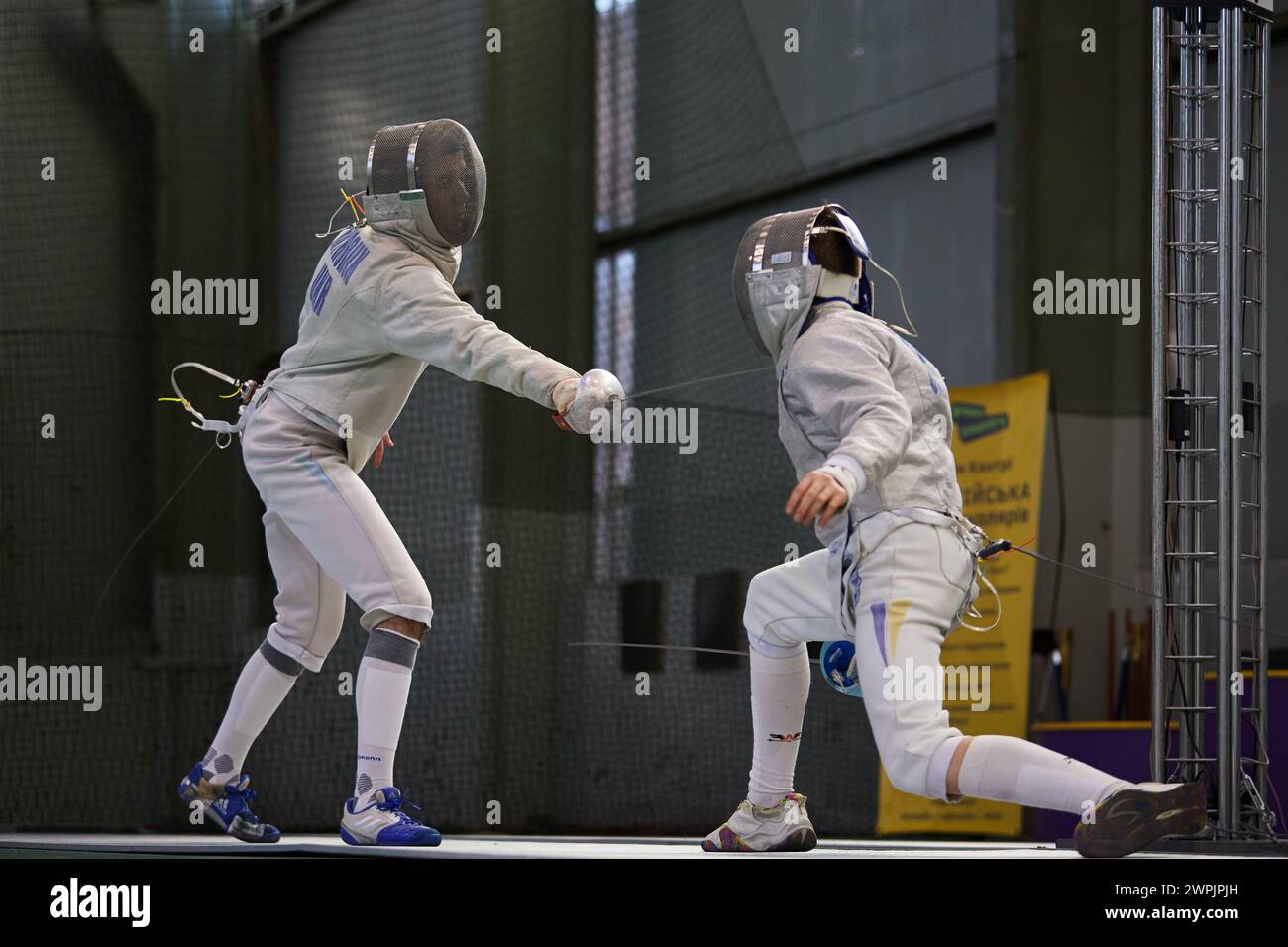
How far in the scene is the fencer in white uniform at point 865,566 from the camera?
2143mm

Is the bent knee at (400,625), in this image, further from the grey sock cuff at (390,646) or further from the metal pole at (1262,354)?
the metal pole at (1262,354)

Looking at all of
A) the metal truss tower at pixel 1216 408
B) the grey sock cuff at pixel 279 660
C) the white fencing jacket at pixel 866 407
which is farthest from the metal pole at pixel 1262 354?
the grey sock cuff at pixel 279 660

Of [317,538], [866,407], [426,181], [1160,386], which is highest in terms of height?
[426,181]

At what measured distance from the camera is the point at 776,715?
8.56ft

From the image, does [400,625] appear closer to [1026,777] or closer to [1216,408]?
[1026,777]

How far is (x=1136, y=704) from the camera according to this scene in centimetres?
532

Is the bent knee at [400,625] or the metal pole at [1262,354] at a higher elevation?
the metal pole at [1262,354]

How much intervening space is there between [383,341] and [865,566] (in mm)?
989

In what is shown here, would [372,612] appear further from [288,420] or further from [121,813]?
[121,813]

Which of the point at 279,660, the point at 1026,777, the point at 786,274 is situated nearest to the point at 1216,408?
the point at 786,274

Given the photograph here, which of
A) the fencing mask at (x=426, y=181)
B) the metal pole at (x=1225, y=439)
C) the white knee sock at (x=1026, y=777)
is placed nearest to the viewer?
the white knee sock at (x=1026, y=777)

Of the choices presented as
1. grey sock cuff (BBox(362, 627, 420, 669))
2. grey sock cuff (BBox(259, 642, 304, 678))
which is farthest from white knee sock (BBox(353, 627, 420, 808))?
grey sock cuff (BBox(259, 642, 304, 678))

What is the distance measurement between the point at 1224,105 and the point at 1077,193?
A: 2482 mm
